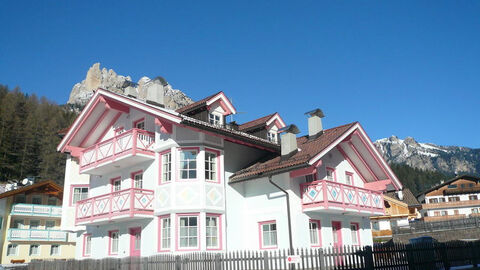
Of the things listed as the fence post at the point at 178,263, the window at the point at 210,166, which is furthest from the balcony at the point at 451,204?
the fence post at the point at 178,263

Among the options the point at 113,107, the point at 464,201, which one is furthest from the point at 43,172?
the point at 464,201

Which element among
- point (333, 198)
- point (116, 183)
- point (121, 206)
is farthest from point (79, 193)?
point (333, 198)

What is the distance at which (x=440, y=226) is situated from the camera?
1642 inches

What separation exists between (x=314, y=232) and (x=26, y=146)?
188ft

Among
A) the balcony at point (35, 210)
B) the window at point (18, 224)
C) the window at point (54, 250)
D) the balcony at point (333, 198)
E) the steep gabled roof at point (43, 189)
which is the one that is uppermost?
the steep gabled roof at point (43, 189)

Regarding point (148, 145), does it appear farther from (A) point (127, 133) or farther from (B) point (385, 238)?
(B) point (385, 238)

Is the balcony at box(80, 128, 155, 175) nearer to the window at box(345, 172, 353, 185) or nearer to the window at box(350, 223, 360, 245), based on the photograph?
Result: the window at box(345, 172, 353, 185)

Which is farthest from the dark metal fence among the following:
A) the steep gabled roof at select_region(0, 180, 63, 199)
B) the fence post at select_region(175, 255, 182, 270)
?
the steep gabled roof at select_region(0, 180, 63, 199)

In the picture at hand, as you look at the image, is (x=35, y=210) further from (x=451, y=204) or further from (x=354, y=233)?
(x=451, y=204)

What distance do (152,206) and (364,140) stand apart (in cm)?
1152

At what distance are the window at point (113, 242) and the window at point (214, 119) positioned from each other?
776cm

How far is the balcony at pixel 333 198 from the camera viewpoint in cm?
1884

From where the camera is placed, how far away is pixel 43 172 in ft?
211

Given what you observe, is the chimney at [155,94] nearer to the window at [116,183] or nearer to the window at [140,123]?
the window at [140,123]
